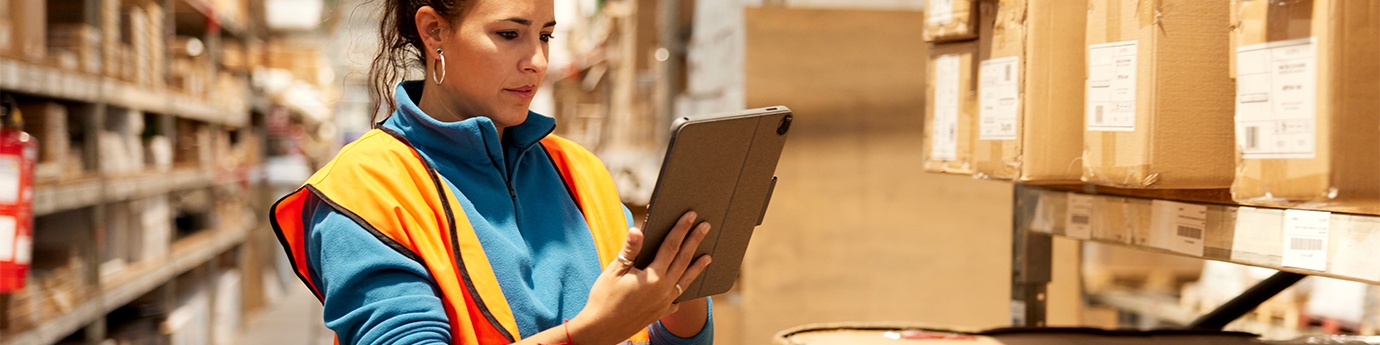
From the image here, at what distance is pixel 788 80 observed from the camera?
330cm

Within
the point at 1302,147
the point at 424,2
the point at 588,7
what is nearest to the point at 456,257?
the point at 424,2

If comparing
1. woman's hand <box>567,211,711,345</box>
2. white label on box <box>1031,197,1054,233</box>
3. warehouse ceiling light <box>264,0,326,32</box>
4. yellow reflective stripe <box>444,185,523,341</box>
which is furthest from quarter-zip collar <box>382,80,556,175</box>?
warehouse ceiling light <box>264,0,326,32</box>

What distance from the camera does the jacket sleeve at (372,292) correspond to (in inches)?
42.5

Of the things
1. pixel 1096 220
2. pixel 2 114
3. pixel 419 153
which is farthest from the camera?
pixel 2 114

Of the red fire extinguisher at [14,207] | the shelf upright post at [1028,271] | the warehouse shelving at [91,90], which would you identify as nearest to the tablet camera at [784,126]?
the shelf upright post at [1028,271]

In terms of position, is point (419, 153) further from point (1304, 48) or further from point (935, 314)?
point (935, 314)

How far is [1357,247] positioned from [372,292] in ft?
3.31

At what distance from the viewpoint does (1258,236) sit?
117 cm

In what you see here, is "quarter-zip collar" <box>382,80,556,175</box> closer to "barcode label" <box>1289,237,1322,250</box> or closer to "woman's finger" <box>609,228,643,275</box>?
"woman's finger" <box>609,228,643,275</box>

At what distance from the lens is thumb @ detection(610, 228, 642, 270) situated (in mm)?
1065

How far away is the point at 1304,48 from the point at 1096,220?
552mm

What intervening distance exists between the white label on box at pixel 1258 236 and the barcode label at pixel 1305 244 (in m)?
0.02

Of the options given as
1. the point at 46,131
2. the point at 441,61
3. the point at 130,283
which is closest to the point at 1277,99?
the point at 441,61

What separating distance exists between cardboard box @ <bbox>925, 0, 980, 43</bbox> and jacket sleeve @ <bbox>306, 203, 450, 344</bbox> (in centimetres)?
86
